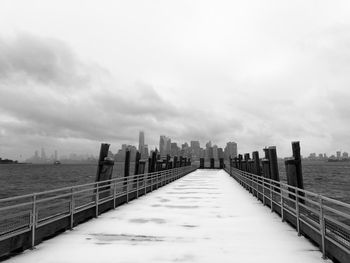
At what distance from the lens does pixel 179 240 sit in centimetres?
771

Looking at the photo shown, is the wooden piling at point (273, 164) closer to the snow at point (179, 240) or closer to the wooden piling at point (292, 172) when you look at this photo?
the wooden piling at point (292, 172)

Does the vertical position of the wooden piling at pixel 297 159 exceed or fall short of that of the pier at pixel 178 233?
it exceeds it

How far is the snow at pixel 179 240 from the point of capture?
6445mm

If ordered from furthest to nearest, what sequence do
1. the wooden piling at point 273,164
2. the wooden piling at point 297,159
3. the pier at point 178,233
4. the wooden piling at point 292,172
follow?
the wooden piling at point 273,164, the wooden piling at point 297,159, the wooden piling at point 292,172, the pier at point 178,233

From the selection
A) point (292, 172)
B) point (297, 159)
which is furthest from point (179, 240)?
point (297, 159)

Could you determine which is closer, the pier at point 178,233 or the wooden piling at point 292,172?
the pier at point 178,233

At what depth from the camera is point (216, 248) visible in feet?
23.3

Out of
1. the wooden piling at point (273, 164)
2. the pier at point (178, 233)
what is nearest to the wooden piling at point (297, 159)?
the pier at point (178, 233)

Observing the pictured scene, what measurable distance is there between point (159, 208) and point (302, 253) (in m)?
6.90

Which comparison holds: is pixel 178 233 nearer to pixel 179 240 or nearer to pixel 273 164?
pixel 179 240

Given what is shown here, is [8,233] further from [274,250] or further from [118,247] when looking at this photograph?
[274,250]

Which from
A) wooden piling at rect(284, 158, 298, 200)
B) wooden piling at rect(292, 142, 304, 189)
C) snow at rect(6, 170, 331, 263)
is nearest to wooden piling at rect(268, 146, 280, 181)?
wooden piling at rect(292, 142, 304, 189)

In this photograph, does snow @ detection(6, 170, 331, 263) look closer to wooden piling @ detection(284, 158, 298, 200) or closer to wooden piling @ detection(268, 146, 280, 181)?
wooden piling @ detection(284, 158, 298, 200)

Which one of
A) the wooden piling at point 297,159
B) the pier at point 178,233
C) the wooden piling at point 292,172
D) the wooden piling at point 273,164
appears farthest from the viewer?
the wooden piling at point 273,164
